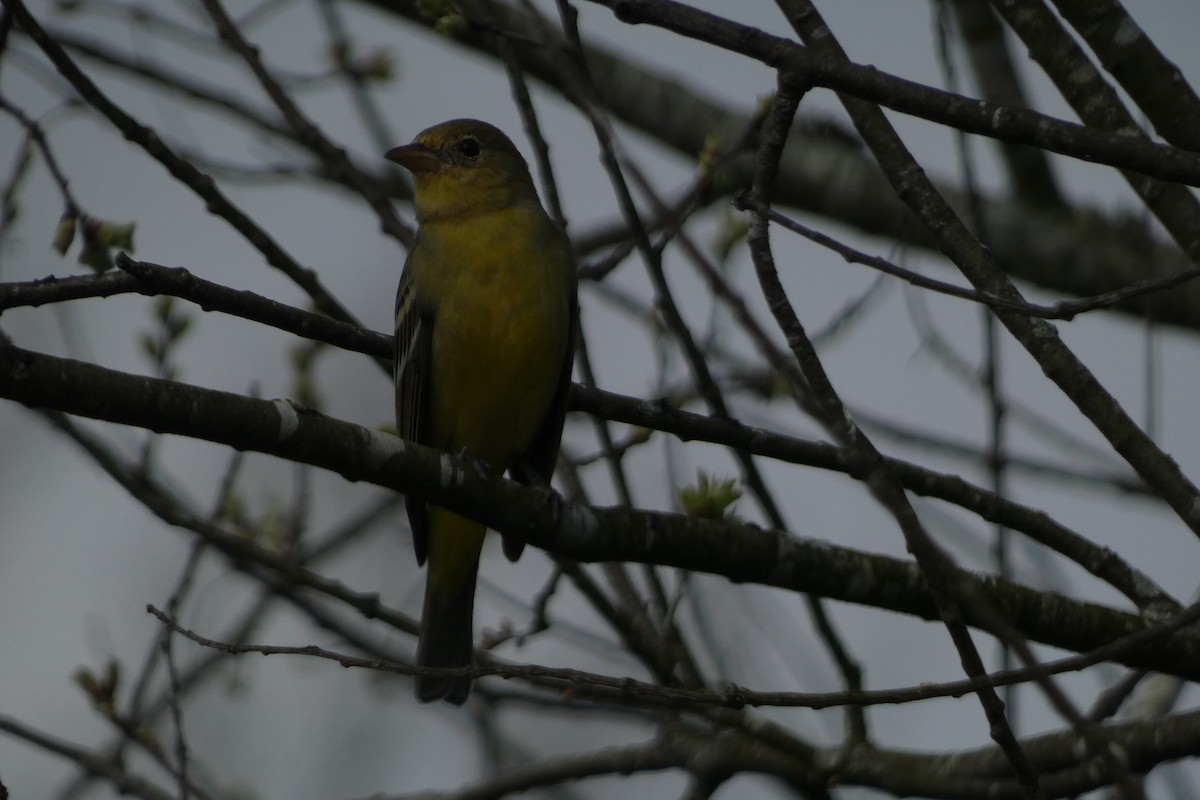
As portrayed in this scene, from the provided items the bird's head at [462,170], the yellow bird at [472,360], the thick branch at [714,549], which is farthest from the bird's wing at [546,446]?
the thick branch at [714,549]

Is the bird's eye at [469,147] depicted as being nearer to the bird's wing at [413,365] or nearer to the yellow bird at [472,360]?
the yellow bird at [472,360]

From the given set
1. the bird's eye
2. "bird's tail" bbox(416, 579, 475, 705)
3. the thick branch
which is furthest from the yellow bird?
the thick branch

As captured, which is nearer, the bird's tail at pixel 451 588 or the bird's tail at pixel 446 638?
the bird's tail at pixel 446 638

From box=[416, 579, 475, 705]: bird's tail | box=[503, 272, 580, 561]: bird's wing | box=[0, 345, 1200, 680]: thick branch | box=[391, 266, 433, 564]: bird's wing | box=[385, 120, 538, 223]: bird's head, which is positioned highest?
box=[385, 120, 538, 223]: bird's head

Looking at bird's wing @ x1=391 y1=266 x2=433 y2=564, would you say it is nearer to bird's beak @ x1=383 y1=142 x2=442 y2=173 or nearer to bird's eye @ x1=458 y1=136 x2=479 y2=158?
bird's beak @ x1=383 y1=142 x2=442 y2=173

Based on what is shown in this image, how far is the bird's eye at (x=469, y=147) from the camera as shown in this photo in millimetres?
7004

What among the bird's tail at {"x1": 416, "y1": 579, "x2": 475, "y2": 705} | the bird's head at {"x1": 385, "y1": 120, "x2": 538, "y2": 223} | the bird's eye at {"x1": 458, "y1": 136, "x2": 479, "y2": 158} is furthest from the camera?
the bird's eye at {"x1": 458, "y1": 136, "x2": 479, "y2": 158}

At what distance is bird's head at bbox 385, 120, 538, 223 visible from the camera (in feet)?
22.0

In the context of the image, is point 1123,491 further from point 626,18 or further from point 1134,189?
point 626,18

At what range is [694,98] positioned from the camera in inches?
373

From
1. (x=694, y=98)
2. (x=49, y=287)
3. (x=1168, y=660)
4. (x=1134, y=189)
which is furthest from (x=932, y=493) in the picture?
(x=694, y=98)

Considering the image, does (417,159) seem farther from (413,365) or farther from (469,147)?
(413,365)

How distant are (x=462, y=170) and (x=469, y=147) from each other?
0.21 meters

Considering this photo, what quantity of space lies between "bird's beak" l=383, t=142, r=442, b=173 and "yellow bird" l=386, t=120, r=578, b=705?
114mm
